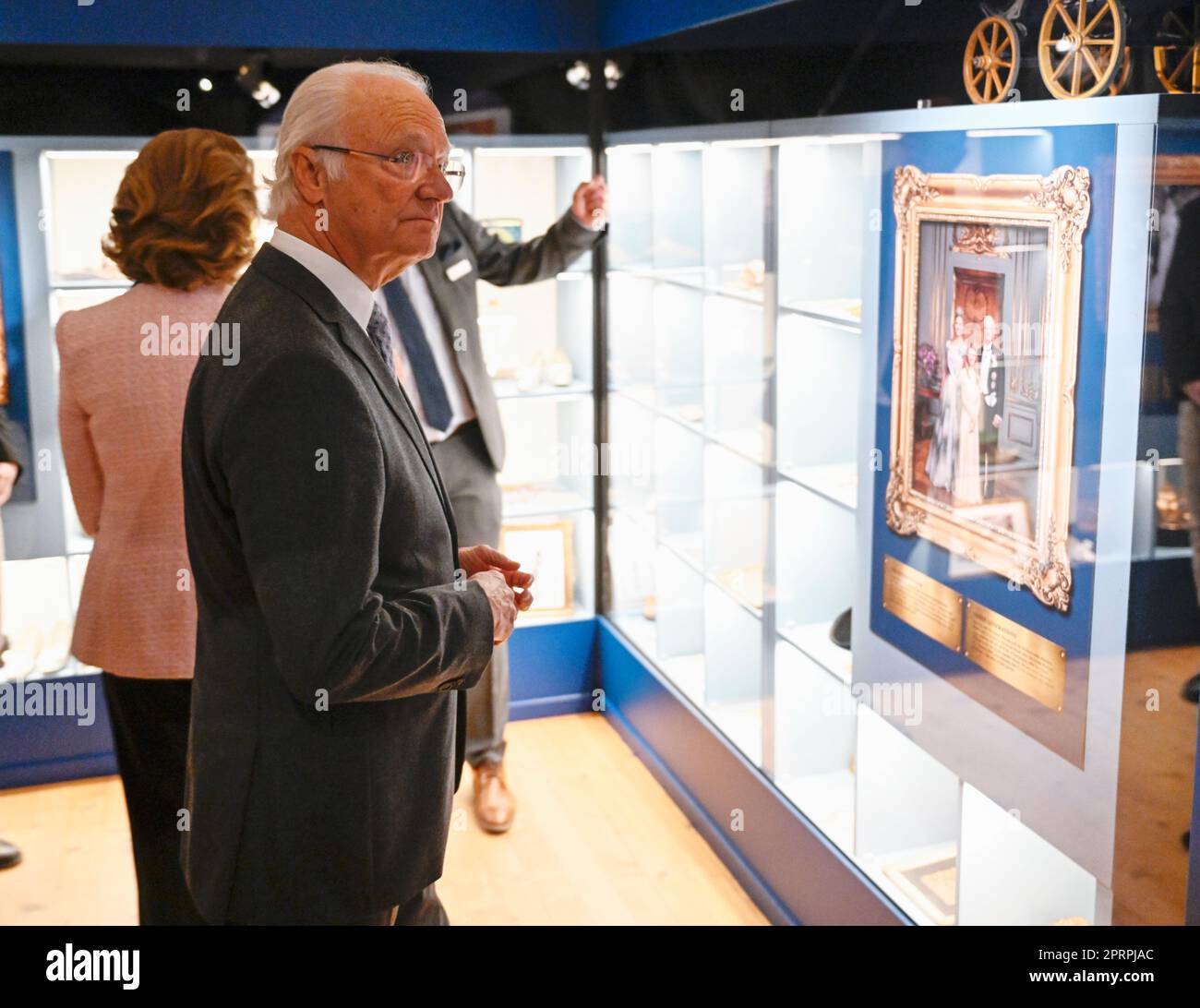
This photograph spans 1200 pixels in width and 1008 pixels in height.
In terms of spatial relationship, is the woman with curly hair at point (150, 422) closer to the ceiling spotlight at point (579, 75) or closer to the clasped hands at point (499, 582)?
the clasped hands at point (499, 582)

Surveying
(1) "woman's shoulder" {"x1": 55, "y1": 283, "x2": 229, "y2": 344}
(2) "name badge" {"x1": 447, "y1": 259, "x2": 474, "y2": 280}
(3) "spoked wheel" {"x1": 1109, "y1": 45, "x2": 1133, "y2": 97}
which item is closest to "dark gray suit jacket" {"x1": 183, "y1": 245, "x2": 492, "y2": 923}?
(1) "woman's shoulder" {"x1": 55, "y1": 283, "x2": 229, "y2": 344}

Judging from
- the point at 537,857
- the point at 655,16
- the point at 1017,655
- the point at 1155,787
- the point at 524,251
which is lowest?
the point at 537,857

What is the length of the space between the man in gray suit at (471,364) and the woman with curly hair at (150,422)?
1.25 meters

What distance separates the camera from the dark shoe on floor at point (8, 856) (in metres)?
3.41

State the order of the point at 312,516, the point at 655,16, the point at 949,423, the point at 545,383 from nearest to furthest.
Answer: the point at 312,516 → the point at 949,423 → the point at 655,16 → the point at 545,383

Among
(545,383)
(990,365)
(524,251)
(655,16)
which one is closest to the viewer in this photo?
(990,365)

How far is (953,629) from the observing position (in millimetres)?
2330

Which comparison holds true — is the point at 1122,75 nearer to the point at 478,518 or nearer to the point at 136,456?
the point at 136,456

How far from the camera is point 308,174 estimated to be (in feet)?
4.89

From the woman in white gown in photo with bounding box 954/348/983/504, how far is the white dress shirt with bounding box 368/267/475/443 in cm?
161

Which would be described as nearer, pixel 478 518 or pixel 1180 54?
pixel 1180 54

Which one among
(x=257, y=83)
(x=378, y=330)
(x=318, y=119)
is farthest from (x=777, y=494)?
(x=257, y=83)

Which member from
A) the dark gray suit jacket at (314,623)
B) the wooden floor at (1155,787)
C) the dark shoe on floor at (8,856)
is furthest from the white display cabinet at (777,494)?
the dark shoe on floor at (8,856)

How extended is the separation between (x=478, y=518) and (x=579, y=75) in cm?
149
